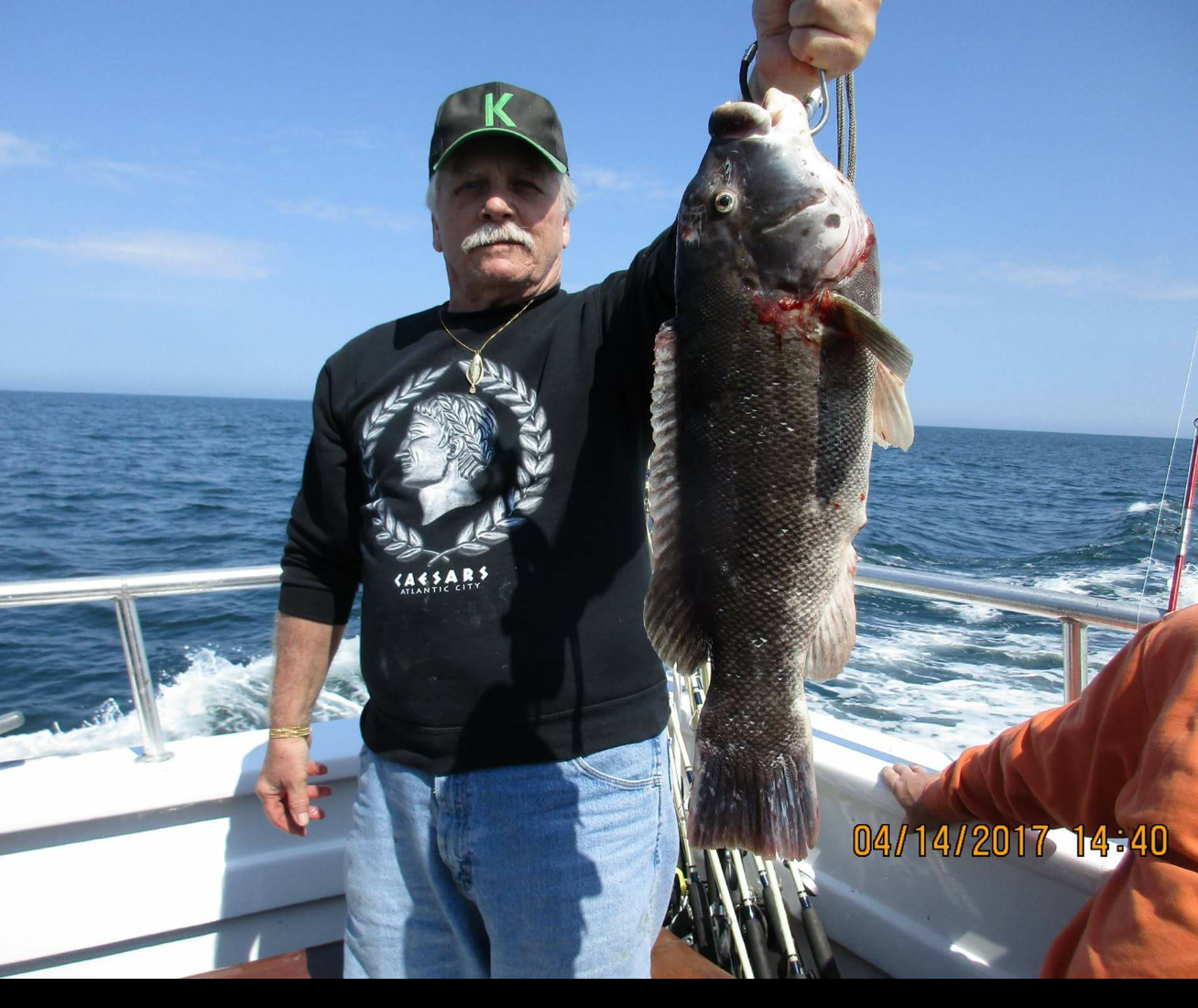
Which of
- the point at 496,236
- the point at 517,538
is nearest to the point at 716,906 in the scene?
the point at 517,538

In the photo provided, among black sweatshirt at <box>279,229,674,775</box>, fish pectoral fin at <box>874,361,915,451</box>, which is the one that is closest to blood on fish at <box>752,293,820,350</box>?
fish pectoral fin at <box>874,361,915,451</box>

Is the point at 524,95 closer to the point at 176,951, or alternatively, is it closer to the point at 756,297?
the point at 756,297

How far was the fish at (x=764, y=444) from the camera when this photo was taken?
61.5 inches

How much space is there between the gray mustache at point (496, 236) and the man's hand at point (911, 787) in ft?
7.43

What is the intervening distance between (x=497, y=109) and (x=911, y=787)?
2631mm

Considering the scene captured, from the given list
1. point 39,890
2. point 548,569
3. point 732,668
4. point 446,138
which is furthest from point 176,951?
point 446,138

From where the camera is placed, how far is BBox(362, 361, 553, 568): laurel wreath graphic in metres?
2.04

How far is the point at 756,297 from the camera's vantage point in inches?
61.6

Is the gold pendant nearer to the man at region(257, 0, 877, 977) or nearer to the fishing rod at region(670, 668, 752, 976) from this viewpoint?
the man at region(257, 0, 877, 977)

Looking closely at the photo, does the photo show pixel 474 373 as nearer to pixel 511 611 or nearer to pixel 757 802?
pixel 511 611

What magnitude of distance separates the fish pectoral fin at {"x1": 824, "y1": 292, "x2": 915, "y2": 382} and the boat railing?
59.0 inches

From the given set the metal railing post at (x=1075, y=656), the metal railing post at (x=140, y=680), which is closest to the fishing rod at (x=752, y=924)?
the metal railing post at (x=1075, y=656)

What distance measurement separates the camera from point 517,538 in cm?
203
